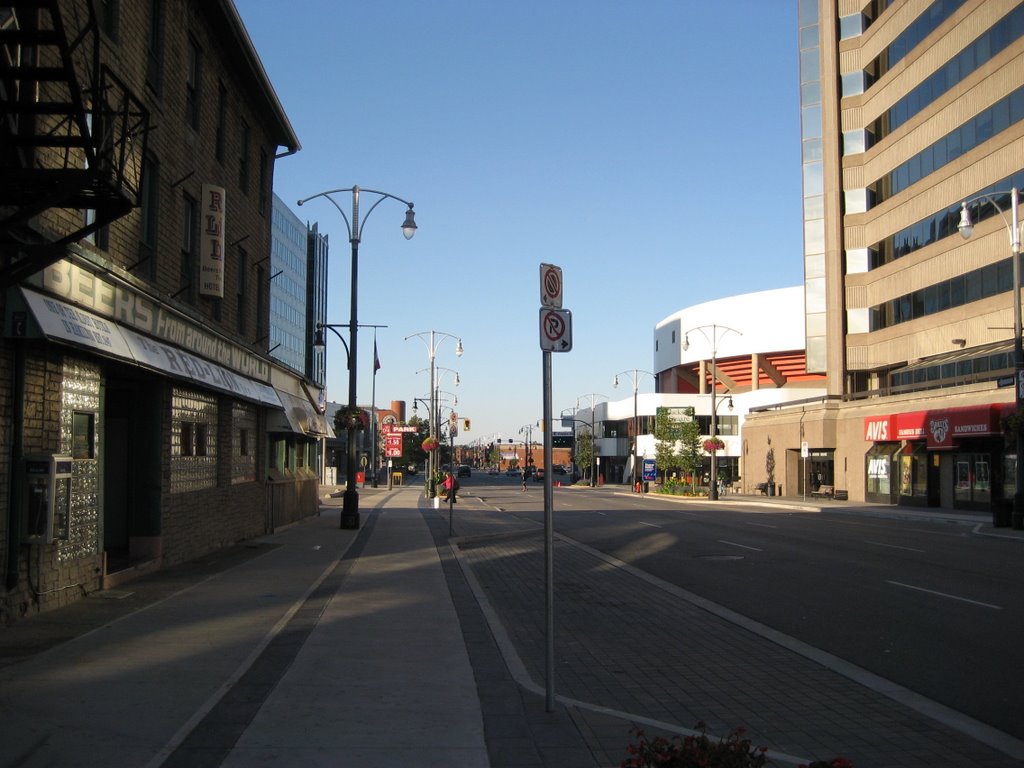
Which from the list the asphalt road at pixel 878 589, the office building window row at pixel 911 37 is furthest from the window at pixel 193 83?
the office building window row at pixel 911 37

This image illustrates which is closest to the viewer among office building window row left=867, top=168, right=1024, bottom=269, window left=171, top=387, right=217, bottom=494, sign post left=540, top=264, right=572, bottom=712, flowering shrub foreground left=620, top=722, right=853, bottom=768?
flowering shrub foreground left=620, top=722, right=853, bottom=768

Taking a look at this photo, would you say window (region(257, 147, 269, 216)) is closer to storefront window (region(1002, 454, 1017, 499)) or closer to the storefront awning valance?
the storefront awning valance

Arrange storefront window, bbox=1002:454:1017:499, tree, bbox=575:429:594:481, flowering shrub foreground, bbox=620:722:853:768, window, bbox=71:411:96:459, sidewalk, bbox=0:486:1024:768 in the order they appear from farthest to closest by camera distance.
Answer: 1. tree, bbox=575:429:594:481
2. storefront window, bbox=1002:454:1017:499
3. window, bbox=71:411:96:459
4. sidewalk, bbox=0:486:1024:768
5. flowering shrub foreground, bbox=620:722:853:768

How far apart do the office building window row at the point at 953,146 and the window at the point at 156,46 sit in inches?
1337

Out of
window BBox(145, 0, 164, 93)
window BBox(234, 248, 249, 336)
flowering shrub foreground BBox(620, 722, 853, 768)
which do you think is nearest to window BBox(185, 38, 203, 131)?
window BBox(145, 0, 164, 93)

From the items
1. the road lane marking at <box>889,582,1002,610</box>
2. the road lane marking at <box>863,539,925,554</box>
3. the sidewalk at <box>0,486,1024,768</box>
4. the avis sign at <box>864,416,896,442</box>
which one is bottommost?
the road lane marking at <box>863,539,925,554</box>

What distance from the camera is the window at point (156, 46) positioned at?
594 inches

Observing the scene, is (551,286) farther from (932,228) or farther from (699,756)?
(932,228)

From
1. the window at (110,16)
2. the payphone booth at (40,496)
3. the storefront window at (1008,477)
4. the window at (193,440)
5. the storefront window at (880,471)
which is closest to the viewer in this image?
the payphone booth at (40,496)

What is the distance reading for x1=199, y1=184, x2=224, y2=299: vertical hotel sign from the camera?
58.3ft

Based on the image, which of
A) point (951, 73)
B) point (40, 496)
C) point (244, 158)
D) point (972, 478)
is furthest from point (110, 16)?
point (951, 73)

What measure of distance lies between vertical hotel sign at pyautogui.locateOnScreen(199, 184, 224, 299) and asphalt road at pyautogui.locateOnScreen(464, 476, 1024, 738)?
9.58m

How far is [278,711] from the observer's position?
22.9 ft

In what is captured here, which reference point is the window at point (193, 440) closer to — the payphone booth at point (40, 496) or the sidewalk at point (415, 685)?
the sidewalk at point (415, 685)
